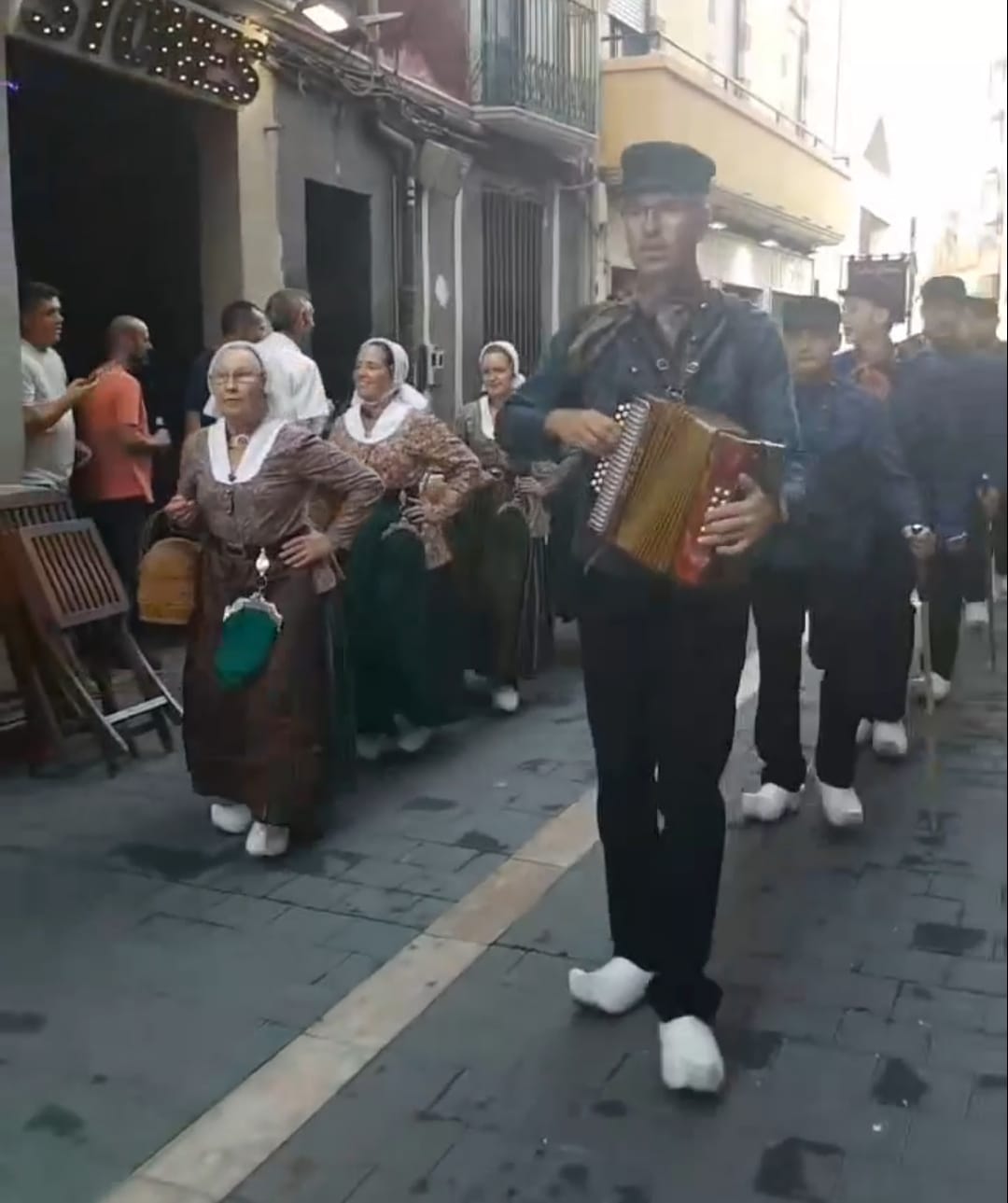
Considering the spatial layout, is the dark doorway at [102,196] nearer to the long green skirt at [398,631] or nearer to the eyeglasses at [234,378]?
the eyeglasses at [234,378]

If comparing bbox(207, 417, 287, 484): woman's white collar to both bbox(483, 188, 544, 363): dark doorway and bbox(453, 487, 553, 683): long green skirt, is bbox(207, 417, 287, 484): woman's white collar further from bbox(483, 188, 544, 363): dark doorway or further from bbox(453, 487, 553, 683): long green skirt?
bbox(483, 188, 544, 363): dark doorway

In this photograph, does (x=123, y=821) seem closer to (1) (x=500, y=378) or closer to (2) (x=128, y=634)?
(2) (x=128, y=634)

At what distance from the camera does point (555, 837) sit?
3.17 meters

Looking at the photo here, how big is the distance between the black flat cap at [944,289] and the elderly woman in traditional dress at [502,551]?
24.5 inches

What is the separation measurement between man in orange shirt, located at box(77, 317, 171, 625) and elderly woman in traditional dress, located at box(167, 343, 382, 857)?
104 mm

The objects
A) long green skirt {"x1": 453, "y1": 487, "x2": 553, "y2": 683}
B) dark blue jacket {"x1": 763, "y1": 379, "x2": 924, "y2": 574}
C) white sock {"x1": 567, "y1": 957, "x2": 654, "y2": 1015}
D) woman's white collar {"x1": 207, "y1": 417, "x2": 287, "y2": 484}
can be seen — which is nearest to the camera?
dark blue jacket {"x1": 763, "y1": 379, "x2": 924, "y2": 574}

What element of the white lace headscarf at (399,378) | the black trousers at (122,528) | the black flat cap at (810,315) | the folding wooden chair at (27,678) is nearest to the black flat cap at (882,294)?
the black flat cap at (810,315)

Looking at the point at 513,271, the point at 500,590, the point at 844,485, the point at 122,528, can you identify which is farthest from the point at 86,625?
the point at 844,485

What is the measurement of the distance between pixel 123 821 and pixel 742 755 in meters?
1.74

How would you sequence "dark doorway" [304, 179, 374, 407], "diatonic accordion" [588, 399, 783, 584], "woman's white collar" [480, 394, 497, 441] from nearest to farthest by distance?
"diatonic accordion" [588, 399, 783, 584]
"dark doorway" [304, 179, 374, 407]
"woman's white collar" [480, 394, 497, 441]

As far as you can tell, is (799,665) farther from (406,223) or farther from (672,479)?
(406,223)

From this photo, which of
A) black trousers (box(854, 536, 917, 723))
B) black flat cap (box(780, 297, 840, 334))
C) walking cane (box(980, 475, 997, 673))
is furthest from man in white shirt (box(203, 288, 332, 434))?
walking cane (box(980, 475, 997, 673))

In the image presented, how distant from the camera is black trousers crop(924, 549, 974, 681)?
123cm

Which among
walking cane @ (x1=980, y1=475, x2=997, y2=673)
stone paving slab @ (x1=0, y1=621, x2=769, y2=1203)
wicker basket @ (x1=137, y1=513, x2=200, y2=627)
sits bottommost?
stone paving slab @ (x1=0, y1=621, x2=769, y2=1203)
